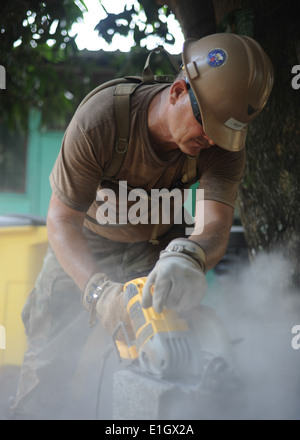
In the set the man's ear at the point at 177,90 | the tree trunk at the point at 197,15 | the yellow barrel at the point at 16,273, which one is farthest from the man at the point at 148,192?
the tree trunk at the point at 197,15

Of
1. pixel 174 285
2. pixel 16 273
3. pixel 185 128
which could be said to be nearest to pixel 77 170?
pixel 185 128

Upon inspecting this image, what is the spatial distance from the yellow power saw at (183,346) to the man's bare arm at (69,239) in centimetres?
41

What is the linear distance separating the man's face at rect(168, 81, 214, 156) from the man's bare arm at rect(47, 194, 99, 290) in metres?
0.53

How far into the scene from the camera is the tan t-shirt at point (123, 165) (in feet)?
6.65

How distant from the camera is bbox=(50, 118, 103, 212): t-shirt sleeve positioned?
2.02 metres

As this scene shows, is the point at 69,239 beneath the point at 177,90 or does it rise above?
beneath

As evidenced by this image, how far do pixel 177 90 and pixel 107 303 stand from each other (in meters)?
0.87

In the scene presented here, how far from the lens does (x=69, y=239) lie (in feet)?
6.79

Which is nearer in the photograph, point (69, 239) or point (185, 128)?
point (185, 128)

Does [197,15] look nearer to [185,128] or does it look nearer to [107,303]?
[185,128]

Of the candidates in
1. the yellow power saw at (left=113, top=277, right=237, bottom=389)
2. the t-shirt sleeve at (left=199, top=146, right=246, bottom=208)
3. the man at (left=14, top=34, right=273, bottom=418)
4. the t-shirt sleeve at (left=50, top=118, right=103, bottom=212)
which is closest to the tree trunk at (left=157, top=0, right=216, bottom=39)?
the man at (left=14, top=34, right=273, bottom=418)

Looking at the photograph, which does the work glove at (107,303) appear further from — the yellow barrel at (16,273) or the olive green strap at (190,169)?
the yellow barrel at (16,273)

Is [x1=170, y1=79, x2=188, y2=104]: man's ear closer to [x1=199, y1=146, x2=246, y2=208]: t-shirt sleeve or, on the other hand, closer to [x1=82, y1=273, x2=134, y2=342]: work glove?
[x1=199, y1=146, x2=246, y2=208]: t-shirt sleeve

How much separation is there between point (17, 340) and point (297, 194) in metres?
2.20
